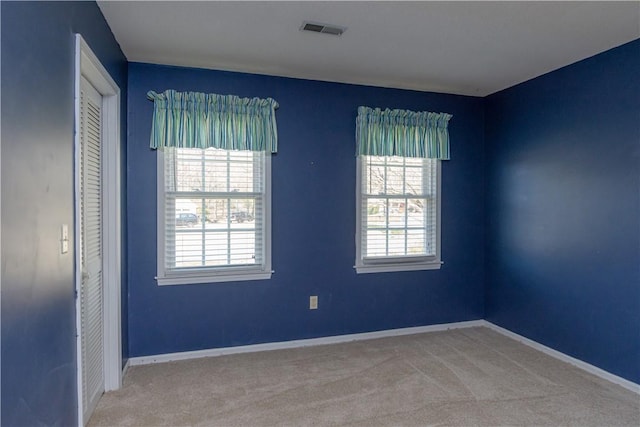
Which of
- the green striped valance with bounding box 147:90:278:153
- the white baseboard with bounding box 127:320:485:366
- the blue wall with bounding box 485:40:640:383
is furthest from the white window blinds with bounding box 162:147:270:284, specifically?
the blue wall with bounding box 485:40:640:383

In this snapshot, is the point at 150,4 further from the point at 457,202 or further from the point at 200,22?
the point at 457,202

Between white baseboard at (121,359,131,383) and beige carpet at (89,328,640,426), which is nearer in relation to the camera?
beige carpet at (89,328,640,426)

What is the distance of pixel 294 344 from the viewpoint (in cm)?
356

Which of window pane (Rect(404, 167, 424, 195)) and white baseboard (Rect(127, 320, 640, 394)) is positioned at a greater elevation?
window pane (Rect(404, 167, 424, 195))

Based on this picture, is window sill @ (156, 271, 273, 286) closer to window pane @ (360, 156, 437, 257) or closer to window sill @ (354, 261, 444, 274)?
window sill @ (354, 261, 444, 274)

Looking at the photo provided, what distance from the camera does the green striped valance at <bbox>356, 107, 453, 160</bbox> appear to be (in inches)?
145

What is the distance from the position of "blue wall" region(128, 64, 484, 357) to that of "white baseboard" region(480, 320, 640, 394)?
40 cm

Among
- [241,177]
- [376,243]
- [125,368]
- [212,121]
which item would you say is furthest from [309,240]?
[125,368]

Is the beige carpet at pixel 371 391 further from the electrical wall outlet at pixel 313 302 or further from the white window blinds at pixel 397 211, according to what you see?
the white window blinds at pixel 397 211

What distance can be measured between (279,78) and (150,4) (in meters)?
1.36

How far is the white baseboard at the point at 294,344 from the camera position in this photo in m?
3.22

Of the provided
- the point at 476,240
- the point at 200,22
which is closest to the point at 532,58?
the point at 476,240

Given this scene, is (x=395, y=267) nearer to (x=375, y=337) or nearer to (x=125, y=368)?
(x=375, y=337)

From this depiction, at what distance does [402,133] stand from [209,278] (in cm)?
218
